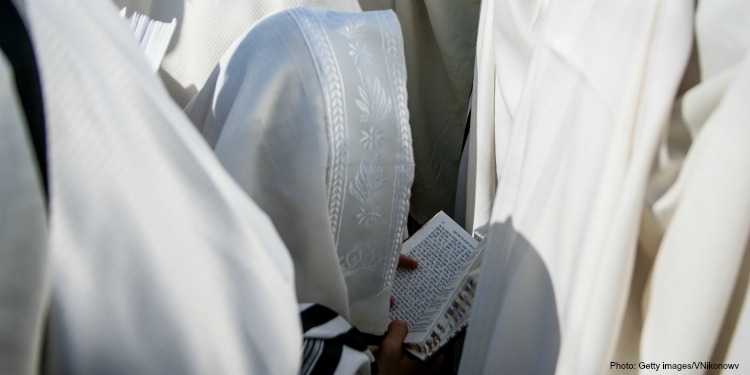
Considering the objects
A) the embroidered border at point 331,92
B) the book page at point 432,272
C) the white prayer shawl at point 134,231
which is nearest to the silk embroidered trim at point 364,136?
the embroidered border at point 331,92

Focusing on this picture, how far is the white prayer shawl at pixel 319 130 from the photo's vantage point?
58 centimetres

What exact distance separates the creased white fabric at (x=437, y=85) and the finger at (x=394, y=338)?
1.93 feet

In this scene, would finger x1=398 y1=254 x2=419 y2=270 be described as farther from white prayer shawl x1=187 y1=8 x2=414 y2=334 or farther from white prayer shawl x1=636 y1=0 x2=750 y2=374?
white prayer shawl x1=636 y1=0 x2=750 y2=374

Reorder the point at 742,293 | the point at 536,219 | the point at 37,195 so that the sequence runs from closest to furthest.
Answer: the point at 37,195 < the point at 742,293 < the point at 536,219

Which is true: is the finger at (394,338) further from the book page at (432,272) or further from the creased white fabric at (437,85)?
the creased white fabric at (437,85)

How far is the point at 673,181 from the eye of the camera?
51 cm

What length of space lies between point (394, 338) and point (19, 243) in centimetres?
52

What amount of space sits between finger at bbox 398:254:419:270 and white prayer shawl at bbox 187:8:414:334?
157mm

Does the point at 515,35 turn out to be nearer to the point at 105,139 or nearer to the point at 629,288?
the point at 629,288

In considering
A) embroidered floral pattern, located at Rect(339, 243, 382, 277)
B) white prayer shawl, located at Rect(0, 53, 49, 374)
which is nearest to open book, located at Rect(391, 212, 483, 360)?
embroidered floral pattern, located at Rect(339, 243, 382, 277)

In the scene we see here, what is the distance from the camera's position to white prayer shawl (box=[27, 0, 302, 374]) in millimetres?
327

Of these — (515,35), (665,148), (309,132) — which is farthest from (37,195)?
(515,35)

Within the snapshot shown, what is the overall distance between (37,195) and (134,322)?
10cm

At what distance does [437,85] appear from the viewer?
1.38m
